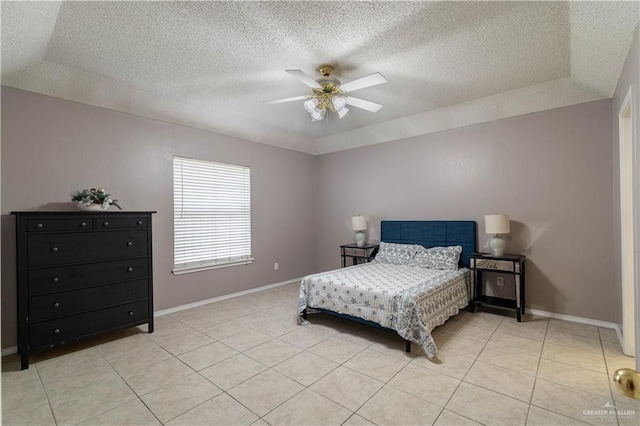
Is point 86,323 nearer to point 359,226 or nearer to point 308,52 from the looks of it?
point 308,52

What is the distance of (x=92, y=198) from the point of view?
11.6ft

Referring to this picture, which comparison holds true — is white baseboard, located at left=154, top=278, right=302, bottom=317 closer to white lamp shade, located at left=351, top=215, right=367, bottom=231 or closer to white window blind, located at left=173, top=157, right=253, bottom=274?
white window blind, located at left=173, top=157, right=253, bottom=274

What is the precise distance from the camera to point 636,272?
243 centimetres

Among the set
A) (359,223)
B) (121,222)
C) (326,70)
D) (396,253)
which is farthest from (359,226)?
(121,222)

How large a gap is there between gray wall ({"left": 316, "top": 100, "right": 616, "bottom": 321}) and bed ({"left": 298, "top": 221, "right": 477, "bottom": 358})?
27cm

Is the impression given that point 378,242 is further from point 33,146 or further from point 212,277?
point 33,146

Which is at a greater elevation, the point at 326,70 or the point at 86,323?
the point at 326,70

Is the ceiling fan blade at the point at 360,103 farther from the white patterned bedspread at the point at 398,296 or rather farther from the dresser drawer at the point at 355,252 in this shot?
the dresser drawer at the point at 355,252

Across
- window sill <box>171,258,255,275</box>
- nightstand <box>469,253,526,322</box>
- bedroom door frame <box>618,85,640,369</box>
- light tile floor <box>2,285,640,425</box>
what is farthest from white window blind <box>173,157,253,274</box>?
bedroom door frame <box>618,85,640,369</box>

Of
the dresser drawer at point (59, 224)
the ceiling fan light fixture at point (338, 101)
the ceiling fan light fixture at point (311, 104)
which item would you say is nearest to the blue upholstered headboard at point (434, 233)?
the ceiling fan light fixture at point (338, 101)

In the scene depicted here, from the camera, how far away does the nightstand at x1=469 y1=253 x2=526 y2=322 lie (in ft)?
13.1

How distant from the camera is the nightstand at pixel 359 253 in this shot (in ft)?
18.2

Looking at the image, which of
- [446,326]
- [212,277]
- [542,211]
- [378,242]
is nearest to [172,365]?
[212,277]

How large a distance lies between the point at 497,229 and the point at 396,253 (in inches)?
56.5
